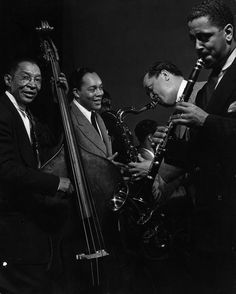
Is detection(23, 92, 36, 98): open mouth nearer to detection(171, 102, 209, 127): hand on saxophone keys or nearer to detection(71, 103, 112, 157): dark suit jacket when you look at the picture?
detection(71, 103, 112, 157): dark suit jacket

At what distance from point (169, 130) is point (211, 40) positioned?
371 mm

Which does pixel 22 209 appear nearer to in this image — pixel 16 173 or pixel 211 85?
pixel 16 173

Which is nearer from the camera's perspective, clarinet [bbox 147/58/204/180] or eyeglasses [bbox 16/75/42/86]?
clarinet [bbox 147/58/204/180]

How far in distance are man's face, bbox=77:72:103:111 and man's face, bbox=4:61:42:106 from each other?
1.10 ft

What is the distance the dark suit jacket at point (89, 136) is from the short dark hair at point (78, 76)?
14 centimetres

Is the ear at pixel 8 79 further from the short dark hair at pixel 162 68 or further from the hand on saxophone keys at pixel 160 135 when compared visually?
the hand on saxophone keys at pixel 160 135

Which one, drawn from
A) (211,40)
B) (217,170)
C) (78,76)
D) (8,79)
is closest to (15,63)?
(8,79)

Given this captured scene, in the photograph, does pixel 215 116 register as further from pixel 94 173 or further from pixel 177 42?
pixel 177 42

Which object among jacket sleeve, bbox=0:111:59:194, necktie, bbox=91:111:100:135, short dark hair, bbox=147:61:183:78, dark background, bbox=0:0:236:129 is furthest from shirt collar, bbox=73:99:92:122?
jacket sleeve, bbox=0:111:59:194

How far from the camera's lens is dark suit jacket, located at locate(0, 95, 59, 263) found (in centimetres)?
177

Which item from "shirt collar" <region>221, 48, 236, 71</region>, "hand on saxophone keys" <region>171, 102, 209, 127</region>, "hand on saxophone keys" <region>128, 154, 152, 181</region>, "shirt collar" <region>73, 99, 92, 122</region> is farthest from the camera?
"shirt collar" <region>73, 99, 92, 122</region>

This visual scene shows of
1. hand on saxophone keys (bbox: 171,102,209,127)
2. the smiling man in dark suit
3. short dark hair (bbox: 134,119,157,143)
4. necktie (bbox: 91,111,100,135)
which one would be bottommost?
the smiling man in dark suit

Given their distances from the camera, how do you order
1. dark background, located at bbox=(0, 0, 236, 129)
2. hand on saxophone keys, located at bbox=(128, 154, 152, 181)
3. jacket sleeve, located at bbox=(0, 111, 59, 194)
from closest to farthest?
jacket sleeve, located at bbox=(0, 111, 59, 194) < hand on saxophone keys, located at bbox=(128, 154, 152, 181) < dark background, located at bbox=(0, 0, 236, 129)

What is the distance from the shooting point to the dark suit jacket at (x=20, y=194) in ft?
5.82
